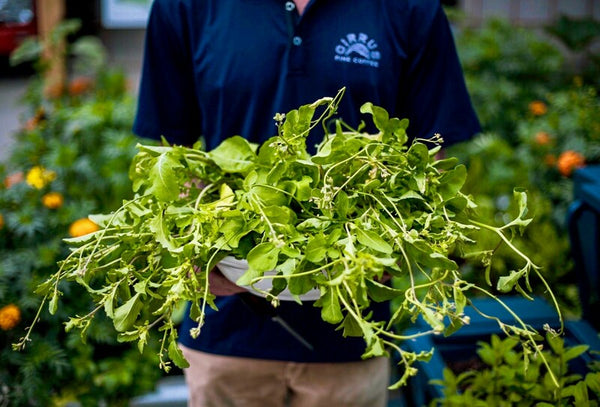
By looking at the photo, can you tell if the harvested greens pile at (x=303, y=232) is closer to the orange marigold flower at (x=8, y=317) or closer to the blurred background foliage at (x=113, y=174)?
the blurred background foliage at (x=113, y=174)

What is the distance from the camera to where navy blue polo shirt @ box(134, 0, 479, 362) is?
61.4 inches

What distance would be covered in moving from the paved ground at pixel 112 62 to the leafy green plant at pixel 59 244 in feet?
10.5

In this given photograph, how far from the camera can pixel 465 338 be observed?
6.73 feet

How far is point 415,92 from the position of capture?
1645 millimetres

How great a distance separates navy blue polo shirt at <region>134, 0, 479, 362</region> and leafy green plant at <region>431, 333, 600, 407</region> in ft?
0.87

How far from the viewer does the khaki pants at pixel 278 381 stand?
1624 millimetres

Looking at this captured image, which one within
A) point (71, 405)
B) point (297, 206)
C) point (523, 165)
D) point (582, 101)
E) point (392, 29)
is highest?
point (392, 29)

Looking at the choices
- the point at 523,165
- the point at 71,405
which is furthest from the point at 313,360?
the point at 523,165

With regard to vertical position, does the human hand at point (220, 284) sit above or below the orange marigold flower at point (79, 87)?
above

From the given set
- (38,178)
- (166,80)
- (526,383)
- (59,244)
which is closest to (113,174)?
(38,178)

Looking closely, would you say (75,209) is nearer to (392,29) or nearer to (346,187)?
(392,29)

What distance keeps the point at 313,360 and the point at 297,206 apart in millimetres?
581

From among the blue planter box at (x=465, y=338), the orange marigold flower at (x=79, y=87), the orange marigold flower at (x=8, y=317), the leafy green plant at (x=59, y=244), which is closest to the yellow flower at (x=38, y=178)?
the leafy green plant at (x=59, y=244)

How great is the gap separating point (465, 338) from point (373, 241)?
1203 millimetres
